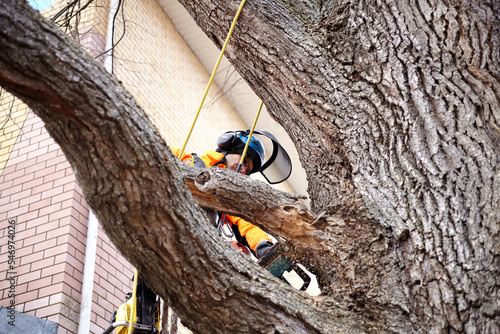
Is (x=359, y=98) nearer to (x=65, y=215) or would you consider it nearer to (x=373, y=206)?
(x=373, y=206)

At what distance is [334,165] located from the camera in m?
2.57

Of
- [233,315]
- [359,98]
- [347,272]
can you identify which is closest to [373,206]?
[347,272]

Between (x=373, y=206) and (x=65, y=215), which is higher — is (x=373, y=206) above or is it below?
below

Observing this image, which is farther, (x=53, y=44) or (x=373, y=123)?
(x=373, y=123)

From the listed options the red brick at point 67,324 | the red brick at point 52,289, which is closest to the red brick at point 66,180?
the red brick at point 52,289

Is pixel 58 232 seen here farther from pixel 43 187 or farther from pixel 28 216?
pixel 43 187

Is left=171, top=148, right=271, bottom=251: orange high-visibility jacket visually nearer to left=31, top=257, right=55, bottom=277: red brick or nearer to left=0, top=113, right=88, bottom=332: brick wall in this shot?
left=0, top=113, right=88, bottom=332: brick wall

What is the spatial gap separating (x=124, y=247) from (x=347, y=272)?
939mm

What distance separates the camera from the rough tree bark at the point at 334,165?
1.77m

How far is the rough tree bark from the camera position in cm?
177

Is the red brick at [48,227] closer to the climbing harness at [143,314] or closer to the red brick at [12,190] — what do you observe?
the red brick at [12,190]

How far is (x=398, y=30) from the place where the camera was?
2574 millimetres

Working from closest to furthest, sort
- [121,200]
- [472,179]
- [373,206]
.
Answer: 1. [121,200]
2. [472,179]
3. [373,206]

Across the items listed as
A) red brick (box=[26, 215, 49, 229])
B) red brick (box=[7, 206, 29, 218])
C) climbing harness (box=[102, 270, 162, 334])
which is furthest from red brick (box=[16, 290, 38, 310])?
climbing harness (box=[102, 270, 162, 334])
